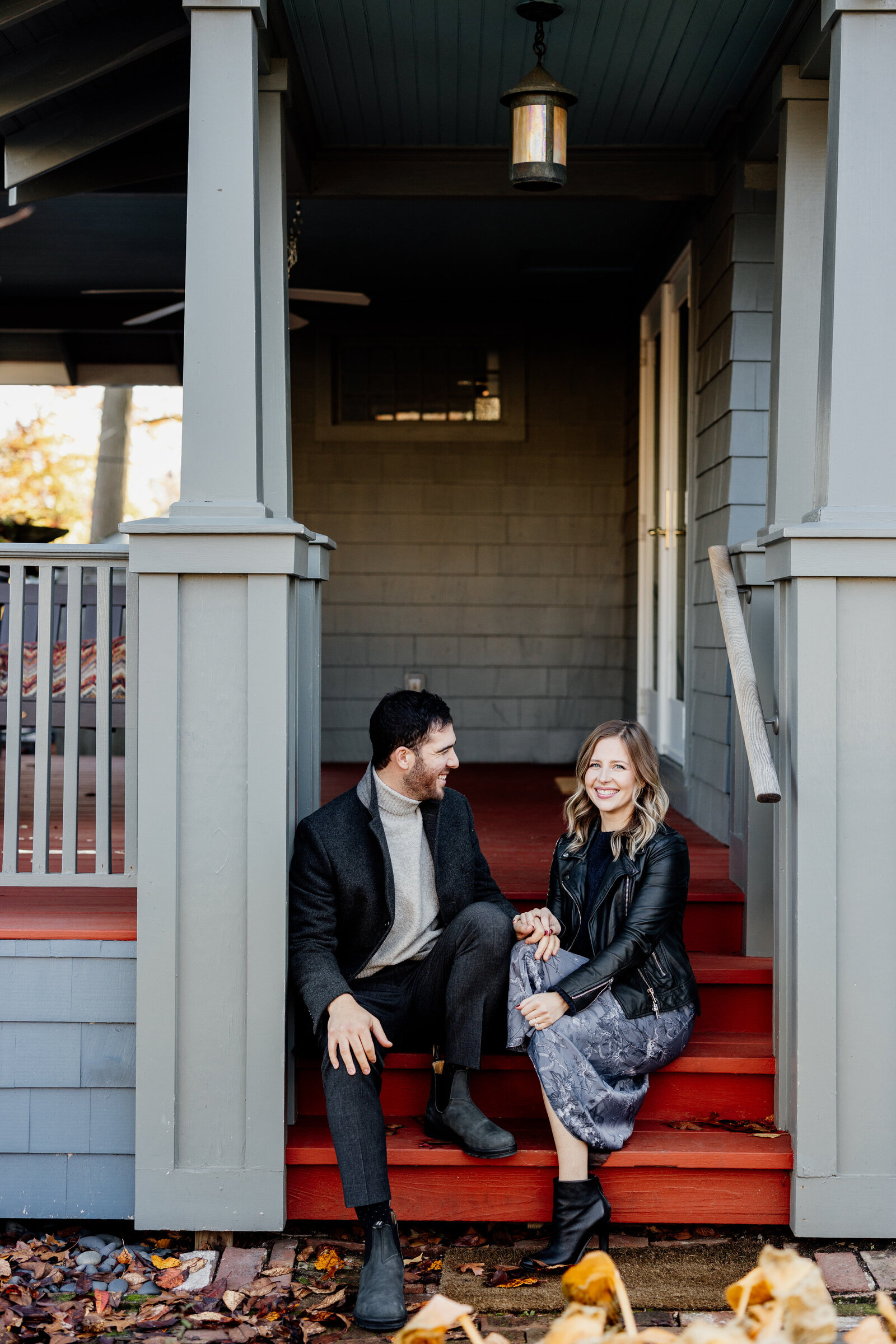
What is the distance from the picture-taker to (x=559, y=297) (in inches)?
244

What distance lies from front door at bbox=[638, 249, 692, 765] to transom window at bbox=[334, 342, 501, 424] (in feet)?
3.03

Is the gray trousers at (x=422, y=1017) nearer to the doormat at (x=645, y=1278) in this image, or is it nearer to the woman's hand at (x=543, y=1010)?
the woman's hand at (x=543, y=1010)

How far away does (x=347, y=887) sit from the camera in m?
2.60

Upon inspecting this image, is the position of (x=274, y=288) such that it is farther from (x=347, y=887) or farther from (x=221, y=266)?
(x=347, y=887)

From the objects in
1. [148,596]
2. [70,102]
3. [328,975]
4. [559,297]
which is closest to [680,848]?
[328,975]

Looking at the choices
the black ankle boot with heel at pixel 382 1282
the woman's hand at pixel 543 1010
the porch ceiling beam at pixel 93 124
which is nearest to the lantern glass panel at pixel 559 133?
the porch ceiling beam at pixel 93 124

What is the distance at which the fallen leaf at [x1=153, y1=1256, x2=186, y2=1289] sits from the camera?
245 centimetres

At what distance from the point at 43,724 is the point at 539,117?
2.13 metres

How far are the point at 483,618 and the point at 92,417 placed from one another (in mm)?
2383

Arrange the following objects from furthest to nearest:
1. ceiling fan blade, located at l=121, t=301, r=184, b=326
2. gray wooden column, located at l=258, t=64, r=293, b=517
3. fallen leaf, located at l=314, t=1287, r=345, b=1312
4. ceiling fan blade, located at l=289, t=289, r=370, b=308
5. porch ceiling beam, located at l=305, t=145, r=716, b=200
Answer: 1. ceiling fan blade, located at l=121, t=301, r=184, b=326
2. ceiling fan blade, located at l=289, t=289, r=370, b=308
3. porch ceiling beam, located at l=305, t=145, r=716, b=200
4. gray wooden column, located at l=258, t=64, r=293, b=517
5. fallen leaf, located at l=314, t=1287, r=345, b=1312

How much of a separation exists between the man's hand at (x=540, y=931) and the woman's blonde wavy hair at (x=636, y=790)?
0.20 m

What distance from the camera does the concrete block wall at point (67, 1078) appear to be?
8.95ft

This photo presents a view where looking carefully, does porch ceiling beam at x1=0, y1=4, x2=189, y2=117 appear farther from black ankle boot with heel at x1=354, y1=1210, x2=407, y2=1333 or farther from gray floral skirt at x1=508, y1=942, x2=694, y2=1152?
black ankle boot with heel at x1=354, y1=1210, x2=407, y2=1333

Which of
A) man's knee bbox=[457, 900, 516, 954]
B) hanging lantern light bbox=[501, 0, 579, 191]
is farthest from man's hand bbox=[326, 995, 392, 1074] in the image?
hanging lantern light bbox=[501, 0, 579, 191]
